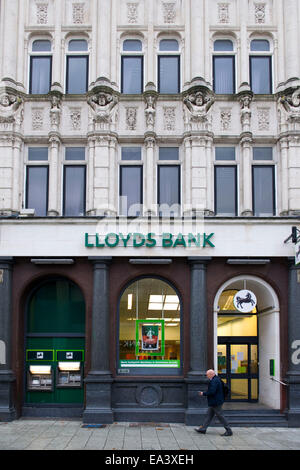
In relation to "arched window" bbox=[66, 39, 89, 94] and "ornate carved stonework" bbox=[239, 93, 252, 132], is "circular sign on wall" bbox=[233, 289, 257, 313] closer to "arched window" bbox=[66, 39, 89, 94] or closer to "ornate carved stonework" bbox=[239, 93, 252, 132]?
"ornate carved stonework" bbox=[239, 93, 252, 132]

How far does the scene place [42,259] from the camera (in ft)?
54.7

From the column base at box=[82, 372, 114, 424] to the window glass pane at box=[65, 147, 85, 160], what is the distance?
6.85m

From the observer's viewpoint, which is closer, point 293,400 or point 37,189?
point 293,400

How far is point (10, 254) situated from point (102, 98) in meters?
5.72

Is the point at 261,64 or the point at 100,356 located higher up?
the point at 261,64

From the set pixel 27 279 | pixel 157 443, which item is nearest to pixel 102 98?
pixel 27 279

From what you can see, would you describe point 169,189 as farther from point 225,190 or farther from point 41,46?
point 41,46

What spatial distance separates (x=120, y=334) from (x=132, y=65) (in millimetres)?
8856

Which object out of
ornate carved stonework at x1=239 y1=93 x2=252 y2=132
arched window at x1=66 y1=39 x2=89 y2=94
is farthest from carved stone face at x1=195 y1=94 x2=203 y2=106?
arched window at x1=66 y1=39 x2=89 y2=94

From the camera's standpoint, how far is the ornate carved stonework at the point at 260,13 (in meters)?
18.4

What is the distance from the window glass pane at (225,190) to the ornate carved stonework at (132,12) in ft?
18.9

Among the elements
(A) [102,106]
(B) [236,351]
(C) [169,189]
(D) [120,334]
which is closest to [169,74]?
(A) [102,106]

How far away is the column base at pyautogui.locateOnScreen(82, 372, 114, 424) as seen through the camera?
1588 cm

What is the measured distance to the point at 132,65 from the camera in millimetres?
18422
